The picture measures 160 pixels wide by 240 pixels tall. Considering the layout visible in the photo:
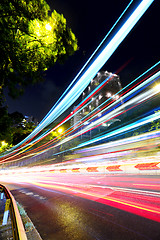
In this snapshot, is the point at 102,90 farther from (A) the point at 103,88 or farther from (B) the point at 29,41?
(B) the point at 29,41

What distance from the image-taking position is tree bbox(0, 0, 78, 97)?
5.71 m

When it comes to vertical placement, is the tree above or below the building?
below

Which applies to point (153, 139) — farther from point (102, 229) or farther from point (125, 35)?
point (102, 229)

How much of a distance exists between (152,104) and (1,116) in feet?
163

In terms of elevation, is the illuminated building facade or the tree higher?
the illuminated building facade

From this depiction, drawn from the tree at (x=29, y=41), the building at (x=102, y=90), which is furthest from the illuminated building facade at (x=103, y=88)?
the tree at (x=29, y=41)

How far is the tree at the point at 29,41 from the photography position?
225 inches

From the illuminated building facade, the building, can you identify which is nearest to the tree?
the building

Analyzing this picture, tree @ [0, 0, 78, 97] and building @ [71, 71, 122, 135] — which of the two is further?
building @ [71, 71, 122, 135]

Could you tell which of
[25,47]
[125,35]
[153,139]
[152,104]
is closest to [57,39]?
[25,47]

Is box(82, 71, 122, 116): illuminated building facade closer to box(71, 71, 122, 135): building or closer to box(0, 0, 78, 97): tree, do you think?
box(71, 71, 122, 135): building

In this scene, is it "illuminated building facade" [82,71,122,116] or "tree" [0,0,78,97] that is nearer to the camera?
"tree" [0,0,78,97]

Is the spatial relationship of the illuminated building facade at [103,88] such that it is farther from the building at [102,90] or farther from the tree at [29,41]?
the tree at [29,41]

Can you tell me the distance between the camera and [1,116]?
928cm
